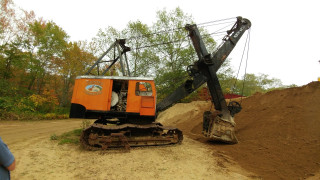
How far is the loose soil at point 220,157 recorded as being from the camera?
4520 millimetres

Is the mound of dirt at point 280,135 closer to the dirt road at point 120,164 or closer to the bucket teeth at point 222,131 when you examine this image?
the bucket teeth at point 222,131

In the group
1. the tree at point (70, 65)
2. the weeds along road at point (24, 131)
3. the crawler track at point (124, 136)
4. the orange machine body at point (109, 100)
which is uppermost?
the tree at point (70, 65)

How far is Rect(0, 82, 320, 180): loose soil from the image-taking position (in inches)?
178

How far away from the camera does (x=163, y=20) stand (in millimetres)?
22469

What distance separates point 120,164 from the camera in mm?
5098

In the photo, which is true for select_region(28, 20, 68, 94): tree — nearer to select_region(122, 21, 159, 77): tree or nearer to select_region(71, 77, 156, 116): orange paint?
select_region(122, 21, 159, 77): tree

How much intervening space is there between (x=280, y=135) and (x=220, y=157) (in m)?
2.93

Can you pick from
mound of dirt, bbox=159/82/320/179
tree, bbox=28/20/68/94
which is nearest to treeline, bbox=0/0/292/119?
tree, bbox=28/20/68/94

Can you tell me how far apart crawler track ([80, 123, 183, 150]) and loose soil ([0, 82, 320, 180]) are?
0.29 meters

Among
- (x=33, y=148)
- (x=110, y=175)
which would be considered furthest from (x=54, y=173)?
(x=33, y=148)

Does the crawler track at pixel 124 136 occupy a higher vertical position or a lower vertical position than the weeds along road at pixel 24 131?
higher

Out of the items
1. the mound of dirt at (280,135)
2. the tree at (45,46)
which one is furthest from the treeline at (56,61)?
the mound of dirt at (280,135)

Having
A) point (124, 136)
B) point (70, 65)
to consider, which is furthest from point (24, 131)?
point (70, 65)

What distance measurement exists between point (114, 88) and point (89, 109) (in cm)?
144
